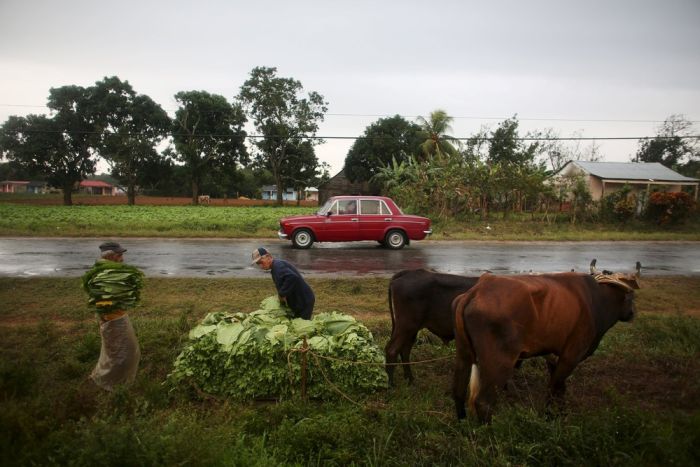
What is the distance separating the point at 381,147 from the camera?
47.6 meters

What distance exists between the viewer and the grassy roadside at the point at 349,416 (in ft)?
12.6

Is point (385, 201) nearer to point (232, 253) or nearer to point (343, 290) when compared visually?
point (232, 253)

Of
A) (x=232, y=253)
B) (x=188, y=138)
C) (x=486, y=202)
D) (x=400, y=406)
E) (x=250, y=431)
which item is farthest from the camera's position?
(x=188, y=138)

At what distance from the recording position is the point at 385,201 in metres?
16.9

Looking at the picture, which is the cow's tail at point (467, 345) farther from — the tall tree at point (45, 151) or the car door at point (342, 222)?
the tall tree at point (45, 151)

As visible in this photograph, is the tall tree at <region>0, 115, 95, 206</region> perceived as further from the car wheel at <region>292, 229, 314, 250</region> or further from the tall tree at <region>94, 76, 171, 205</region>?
the car wheel at <region>292, 229, 314, 250</region>

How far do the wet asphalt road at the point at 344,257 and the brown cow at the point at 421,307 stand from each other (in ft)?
19.5

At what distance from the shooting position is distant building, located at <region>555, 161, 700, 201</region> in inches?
1194

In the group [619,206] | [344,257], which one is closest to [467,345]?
[344,257]

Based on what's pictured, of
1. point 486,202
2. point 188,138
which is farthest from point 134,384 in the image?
point 188,138

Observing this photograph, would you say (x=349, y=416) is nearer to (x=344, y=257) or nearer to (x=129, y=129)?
(x=344, y=257)

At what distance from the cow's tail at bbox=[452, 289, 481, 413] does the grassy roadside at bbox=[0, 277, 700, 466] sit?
0.31m

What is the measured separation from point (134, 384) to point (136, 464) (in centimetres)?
215

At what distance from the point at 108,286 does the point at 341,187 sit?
4689 cm
